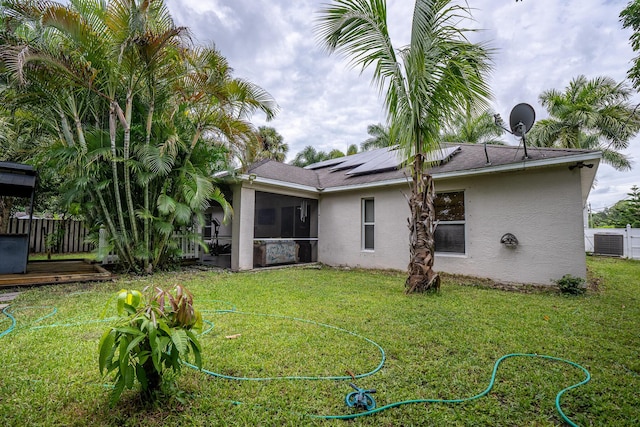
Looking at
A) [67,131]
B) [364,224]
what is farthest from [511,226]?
[67,131]

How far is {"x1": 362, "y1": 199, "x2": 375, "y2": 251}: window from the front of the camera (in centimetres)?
902

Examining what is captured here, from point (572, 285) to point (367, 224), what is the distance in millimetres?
5003

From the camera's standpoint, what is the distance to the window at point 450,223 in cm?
732

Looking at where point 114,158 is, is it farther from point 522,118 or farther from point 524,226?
point 524,226

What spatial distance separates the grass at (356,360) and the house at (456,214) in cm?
138

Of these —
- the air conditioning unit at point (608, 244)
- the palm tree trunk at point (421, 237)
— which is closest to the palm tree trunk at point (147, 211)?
the palm tree trunk at point (421, 237)

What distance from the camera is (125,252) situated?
21.9 ft

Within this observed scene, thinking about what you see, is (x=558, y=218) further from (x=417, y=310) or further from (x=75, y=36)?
(x=75, y=36)

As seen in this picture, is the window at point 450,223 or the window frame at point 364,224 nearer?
the window at point 450,223

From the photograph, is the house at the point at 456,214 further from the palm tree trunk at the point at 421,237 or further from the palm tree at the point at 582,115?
the palm tree at the point at 582,115

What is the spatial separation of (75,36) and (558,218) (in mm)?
9966

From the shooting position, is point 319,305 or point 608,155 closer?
point 319,305

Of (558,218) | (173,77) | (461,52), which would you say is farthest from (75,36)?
(558,218)

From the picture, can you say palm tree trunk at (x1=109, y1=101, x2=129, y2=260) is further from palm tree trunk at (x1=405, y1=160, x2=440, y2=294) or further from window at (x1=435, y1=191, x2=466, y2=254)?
window at (x1=435, y1=191, x2=466, y2=254)
